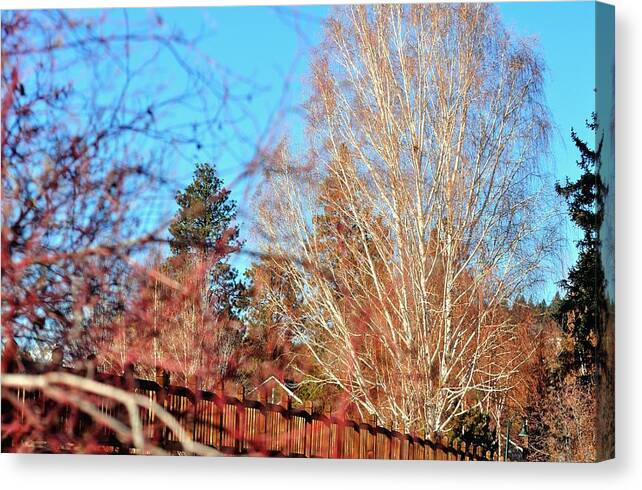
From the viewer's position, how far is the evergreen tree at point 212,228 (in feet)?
17.4

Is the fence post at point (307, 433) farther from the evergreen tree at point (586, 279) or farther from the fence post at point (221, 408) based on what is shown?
the evergreen tree at point (586, 279)

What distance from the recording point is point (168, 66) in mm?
5457

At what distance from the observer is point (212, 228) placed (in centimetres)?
539

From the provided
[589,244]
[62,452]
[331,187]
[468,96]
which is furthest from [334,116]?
[62,452]

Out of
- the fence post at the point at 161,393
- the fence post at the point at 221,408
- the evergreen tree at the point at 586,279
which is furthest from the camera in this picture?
the fence post at the point at 221,408

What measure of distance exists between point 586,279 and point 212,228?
2.14 m

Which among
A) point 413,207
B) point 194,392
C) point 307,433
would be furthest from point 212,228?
point 307,433

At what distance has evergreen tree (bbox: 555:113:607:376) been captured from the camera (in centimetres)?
504

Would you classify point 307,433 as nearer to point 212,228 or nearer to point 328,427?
point 328,427

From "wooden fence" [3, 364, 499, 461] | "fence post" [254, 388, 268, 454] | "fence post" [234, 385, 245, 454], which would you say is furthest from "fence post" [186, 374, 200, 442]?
"fence post" [254, 388, 268, 454]

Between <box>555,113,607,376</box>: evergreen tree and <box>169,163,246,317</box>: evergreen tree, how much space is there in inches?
73.3

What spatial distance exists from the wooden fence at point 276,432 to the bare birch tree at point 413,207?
0.47 feet

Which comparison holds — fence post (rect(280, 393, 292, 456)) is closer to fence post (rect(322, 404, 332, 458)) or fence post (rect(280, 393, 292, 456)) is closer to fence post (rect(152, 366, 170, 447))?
fence post (rect(322, 404, 332, 458))

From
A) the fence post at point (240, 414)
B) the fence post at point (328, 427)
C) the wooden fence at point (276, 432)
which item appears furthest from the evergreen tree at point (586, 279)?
the fence post at point (240, 414)
